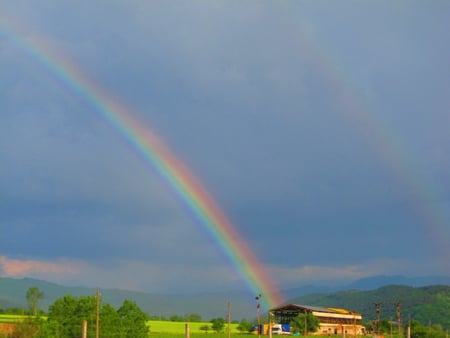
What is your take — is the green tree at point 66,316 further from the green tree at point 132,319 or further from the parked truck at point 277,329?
the parked truck at point 277,329

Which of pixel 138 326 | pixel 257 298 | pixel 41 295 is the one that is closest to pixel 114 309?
pixel 138 326

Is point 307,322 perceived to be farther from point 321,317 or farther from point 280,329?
point 280,329

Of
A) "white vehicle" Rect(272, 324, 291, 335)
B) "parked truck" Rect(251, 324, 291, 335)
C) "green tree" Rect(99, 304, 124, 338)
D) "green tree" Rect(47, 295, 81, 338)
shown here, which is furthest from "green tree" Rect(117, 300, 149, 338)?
"white vehicle" Rect(272, 324, 291, 335)

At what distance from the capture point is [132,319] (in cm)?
6294

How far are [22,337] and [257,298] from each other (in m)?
41.9

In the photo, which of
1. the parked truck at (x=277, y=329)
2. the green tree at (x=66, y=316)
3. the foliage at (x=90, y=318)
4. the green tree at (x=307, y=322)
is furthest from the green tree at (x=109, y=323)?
the green tree at (x=307, y=322)

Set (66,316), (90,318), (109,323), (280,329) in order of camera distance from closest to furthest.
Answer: (90,318) < (109,323) < (66,316) < (280,329)

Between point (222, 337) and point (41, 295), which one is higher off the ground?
point (41, 295)

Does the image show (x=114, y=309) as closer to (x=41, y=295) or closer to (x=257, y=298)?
(x=257, y=298)

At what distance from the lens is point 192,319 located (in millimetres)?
193500

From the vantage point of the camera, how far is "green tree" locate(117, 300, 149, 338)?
62.3 m

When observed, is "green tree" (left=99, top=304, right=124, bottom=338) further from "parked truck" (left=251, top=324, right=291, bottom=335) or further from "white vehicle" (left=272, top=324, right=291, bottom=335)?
"white vehicle" (left=272, top=324, right=291, bottom=335)

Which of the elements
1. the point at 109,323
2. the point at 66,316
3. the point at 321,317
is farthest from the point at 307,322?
the point at 66,316

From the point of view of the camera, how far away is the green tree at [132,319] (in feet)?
205
